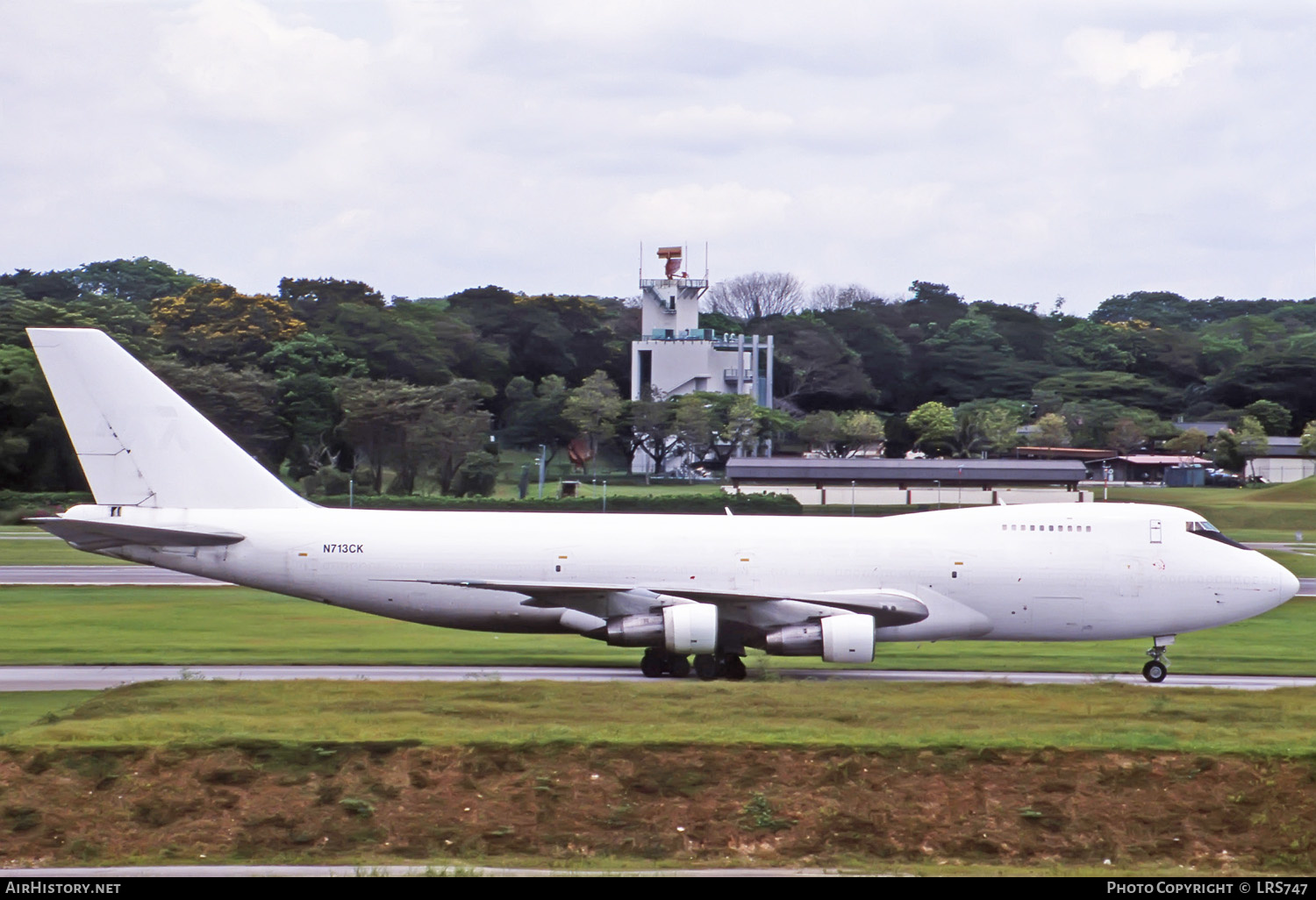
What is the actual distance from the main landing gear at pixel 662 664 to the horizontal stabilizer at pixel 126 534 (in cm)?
908

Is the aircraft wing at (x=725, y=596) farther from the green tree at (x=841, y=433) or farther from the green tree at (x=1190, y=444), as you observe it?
the green tree at (x=1190, y=444)

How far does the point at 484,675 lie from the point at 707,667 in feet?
15.5

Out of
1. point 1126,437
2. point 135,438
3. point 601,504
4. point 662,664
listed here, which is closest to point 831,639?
point 662,664

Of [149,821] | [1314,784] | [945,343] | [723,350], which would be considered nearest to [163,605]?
[149,821]

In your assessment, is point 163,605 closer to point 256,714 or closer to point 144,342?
point 256,714

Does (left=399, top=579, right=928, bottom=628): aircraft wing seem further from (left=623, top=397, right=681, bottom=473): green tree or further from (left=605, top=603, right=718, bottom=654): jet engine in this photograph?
(left=623, top=397, right=681, bottom=473): green tree

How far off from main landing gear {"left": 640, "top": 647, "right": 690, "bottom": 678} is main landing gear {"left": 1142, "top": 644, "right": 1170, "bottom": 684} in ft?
33.0

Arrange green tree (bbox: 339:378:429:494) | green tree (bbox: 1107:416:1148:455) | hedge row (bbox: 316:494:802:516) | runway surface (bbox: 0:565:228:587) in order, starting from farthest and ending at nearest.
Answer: green tree (bbox: 1107:416:1148:455)
green tree (bbox: 339:378:429:494)
hedge row (bbox: 316:494:802:516)
runway surface (bbox: 0:565:228:587)

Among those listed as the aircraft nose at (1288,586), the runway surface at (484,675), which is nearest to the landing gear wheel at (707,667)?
the runway surface at (484,675)

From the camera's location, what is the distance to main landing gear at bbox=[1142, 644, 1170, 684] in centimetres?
2958

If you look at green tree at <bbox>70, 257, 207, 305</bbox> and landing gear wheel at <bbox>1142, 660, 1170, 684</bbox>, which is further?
green tree at <bbox>70, 257, 207, 305</bbox>

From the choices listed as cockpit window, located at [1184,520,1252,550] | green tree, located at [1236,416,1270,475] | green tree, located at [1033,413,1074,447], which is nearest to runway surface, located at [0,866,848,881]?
cockpit window, located at [1184,520,1252,550]

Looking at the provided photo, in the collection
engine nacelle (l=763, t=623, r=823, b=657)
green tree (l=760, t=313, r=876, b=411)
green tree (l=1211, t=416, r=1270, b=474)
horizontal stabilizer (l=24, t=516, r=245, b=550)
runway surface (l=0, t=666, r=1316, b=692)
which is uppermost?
green tree (l=760, t=313, r=876, b=411)

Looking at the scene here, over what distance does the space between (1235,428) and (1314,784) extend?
402 ft
